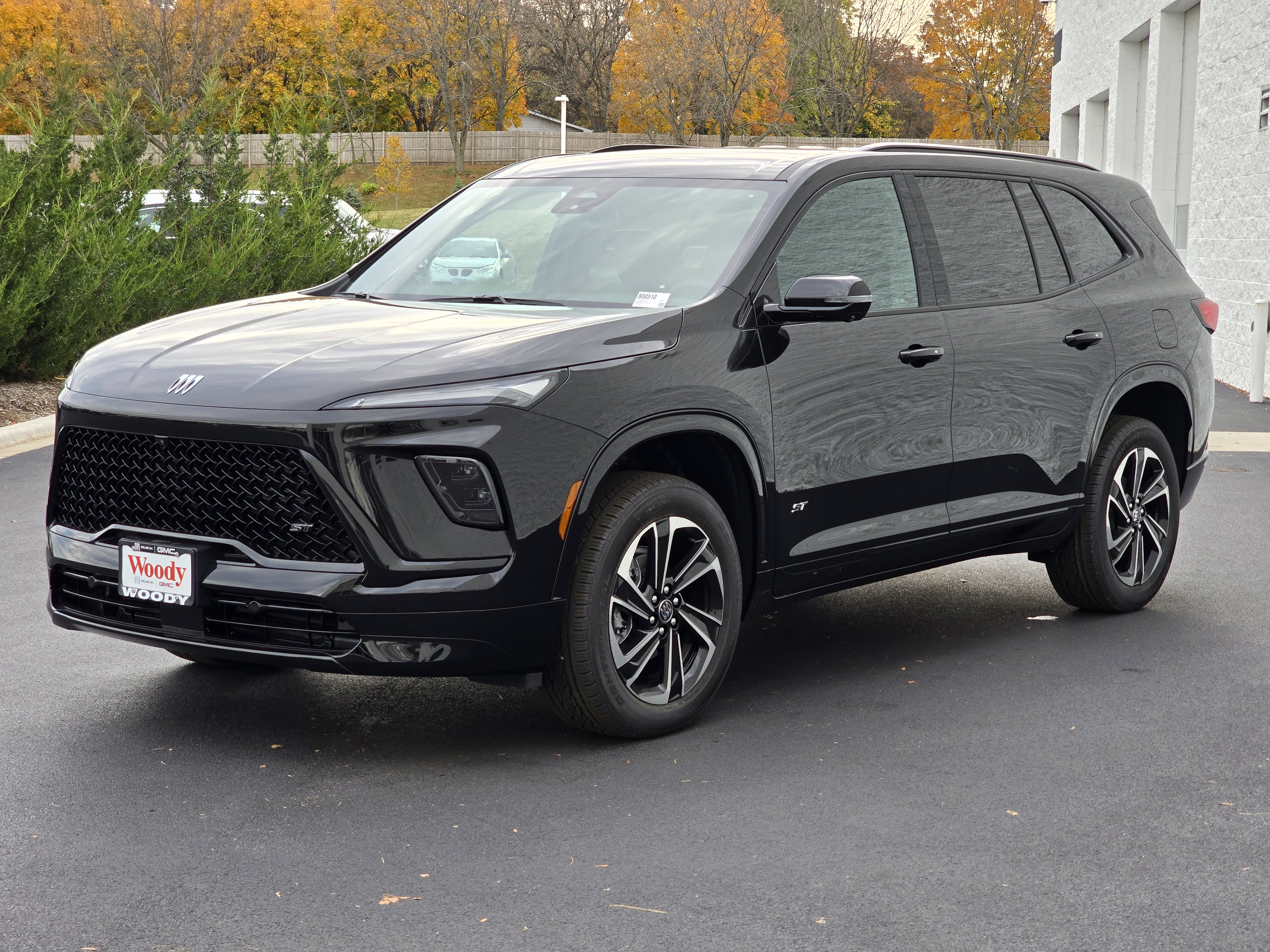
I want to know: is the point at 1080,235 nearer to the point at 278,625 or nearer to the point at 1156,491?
the point at 1156,491

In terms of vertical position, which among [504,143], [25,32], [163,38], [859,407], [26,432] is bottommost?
[26,432]

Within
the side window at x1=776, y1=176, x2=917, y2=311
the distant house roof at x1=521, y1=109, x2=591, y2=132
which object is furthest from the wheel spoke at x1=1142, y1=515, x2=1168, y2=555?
the distant house roof at x1=521, y1=109, x2=591, y2=132

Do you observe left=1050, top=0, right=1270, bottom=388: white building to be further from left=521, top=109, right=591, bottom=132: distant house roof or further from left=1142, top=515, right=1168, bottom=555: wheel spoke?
left=521, top=109, right=591, bottom=132: distant house roof

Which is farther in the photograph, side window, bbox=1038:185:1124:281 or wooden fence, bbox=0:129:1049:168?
wooden fence, bbox=0:129:1049:168

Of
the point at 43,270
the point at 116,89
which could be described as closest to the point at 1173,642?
the point at 43,270

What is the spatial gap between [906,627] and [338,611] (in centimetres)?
312

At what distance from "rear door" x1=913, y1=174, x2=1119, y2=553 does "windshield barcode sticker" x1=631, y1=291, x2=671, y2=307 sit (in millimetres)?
1217

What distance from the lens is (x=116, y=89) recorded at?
1800 cm

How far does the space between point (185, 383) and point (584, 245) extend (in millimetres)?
1639

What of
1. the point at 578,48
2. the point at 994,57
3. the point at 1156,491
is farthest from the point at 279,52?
the point at 1156,491

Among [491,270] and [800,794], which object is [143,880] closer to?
[800,794]

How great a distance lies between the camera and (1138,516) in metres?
6.93

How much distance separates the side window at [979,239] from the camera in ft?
19.5

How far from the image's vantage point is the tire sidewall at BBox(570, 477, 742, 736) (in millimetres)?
4668
